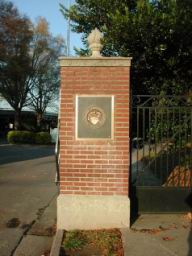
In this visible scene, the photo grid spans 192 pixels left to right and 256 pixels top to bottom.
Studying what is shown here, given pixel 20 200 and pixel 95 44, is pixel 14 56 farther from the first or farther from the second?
pixel 95 44

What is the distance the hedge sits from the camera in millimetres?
39562

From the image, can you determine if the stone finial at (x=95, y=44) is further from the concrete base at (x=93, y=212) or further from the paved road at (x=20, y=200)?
the paved road at (x=20, y=200)

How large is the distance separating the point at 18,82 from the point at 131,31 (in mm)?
36227

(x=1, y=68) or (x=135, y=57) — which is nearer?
(x=135, y=57)

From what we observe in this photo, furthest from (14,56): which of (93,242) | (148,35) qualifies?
(93,242)

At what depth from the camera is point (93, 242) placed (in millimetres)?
6426

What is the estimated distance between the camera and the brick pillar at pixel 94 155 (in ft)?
23.1

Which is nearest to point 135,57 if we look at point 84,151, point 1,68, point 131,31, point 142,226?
point 131,31

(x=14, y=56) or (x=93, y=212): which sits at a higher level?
(x=14, y=56)

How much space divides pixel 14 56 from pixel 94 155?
35.5 m

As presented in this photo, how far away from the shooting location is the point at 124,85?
7066 millimetres

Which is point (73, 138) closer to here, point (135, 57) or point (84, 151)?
point (84, 151)

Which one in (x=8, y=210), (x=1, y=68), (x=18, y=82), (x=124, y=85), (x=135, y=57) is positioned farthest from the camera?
(x=18, y=82)

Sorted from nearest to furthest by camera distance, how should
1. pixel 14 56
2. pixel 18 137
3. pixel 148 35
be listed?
pixel 148 35 → pixel 18 137 → pixel 14 56
